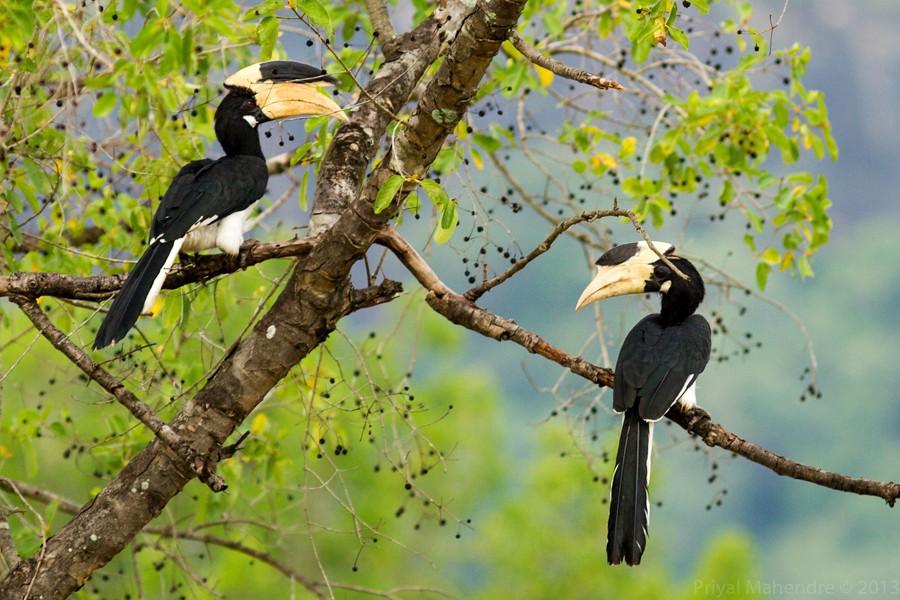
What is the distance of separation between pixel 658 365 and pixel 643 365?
0.05m

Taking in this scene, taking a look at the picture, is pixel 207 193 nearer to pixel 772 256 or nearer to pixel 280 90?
pixel 280 90

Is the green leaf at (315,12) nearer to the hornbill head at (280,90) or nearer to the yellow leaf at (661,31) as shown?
the hornbill head at (280,90)

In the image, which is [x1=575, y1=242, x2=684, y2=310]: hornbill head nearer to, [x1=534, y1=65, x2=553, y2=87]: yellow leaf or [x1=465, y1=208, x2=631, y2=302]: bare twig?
[x1=465, y1=208, x2=631, y2=302]: bare twig

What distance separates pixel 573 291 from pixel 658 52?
5811 centimetres

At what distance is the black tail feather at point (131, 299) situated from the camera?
3.00 m

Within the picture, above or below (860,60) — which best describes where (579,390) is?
below

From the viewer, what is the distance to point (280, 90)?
3834 millimetres

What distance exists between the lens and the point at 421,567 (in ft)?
59.3

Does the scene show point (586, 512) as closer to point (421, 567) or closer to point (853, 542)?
point (421, 567)

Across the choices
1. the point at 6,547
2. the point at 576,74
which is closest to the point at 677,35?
the point at 576,74

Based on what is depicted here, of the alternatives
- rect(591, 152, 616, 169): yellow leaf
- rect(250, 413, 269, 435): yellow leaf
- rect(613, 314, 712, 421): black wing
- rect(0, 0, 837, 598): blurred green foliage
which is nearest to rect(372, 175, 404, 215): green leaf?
rect(0, 0, 837, 598): blurred green foliage

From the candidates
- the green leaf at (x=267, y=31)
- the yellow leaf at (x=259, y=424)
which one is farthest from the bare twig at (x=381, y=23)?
the yellow leaf at (x=259, y=424)

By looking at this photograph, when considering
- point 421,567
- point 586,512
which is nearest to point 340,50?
point 586,512

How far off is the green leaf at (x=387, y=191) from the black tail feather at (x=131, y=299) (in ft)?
Answer: 2.60
